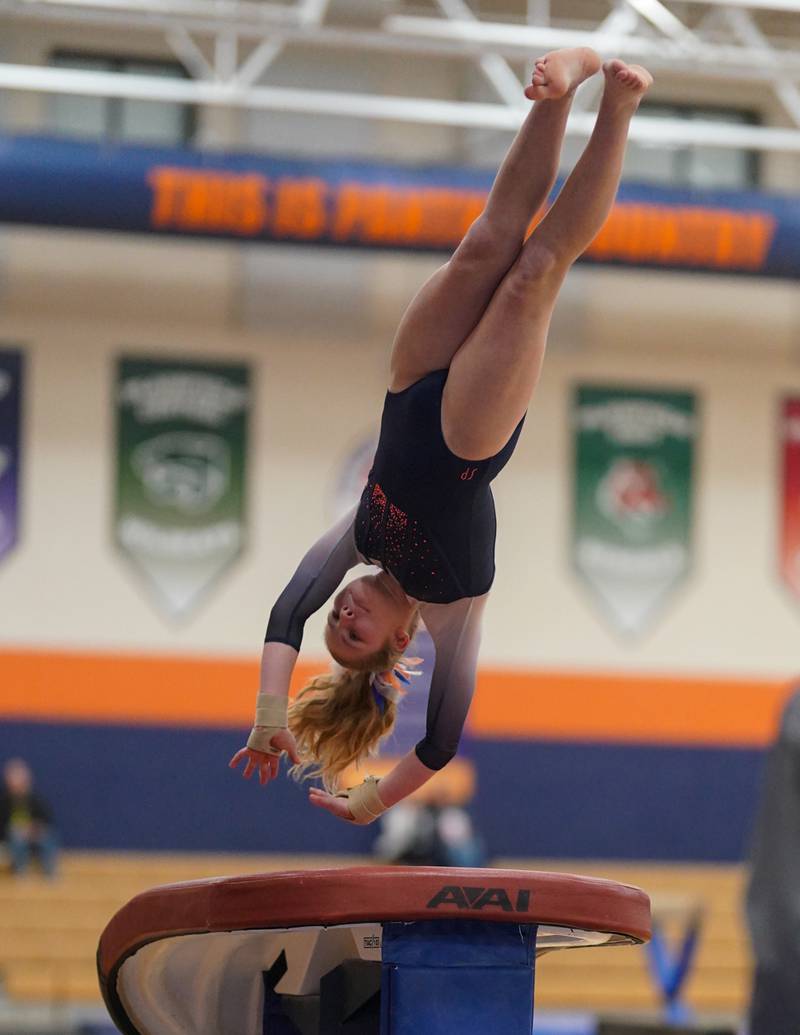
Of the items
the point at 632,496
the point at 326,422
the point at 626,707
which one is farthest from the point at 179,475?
the point at 626,707

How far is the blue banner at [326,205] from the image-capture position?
10570mm

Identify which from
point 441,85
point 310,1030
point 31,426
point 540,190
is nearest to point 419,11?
point 441,85

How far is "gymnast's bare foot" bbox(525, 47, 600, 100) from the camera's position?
2.96 metres

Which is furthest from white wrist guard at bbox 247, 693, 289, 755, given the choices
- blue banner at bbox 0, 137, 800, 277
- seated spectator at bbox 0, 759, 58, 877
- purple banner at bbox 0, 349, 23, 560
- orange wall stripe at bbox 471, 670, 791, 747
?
orange wall stripe at bbox 471, 670, 791, 747

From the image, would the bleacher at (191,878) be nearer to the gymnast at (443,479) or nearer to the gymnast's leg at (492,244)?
the gymnast at (443,479)

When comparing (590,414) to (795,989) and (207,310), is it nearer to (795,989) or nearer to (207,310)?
(207,310)

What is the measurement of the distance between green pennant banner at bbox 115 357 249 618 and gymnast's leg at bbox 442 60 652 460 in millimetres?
9565

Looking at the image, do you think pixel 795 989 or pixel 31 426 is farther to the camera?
pixel 31 426

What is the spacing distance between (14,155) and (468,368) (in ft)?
26.1

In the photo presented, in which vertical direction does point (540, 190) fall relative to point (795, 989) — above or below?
above

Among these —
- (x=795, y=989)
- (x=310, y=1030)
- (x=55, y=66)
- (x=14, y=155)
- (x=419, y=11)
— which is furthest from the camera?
(x=55, y=66)

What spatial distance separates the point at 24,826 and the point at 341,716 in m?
8.91

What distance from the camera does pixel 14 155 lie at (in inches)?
410

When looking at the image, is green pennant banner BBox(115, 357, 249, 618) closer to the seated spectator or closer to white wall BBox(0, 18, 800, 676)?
white wall BBox(0, 18, 800, 676)
